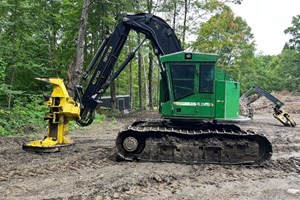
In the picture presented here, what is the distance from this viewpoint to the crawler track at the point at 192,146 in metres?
7.55

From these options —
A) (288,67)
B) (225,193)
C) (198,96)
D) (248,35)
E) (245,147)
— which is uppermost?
(248,35)

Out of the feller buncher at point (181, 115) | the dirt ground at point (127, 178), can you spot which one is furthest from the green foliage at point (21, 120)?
the feller buncher at point (181, 115)

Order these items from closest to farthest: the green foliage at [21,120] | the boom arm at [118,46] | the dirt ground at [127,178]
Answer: the dirt ground at [127,178]
the boom arm at [118,46]
the green foliage at [21,120]

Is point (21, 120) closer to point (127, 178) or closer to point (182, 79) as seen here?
point (182, 79)

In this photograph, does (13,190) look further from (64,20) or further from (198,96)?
(64,20)

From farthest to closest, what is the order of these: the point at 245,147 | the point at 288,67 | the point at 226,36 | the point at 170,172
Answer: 1. the point at 288,67
2. the point at 226,36
3. the point at 245,147
4. the point at 170,172

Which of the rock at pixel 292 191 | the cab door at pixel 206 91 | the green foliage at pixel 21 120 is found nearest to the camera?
the rock at pixel 292 191

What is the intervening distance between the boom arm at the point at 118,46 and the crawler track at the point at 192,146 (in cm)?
154

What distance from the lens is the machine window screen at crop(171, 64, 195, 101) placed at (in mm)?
7844

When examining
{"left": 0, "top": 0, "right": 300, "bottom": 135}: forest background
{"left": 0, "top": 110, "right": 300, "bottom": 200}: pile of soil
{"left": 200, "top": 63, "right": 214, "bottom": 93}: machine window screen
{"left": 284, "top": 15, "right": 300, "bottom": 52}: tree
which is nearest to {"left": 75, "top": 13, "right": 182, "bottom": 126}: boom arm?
{"left": 200, "top": 63, "right": 214, "bottom": 93}: machine window screen

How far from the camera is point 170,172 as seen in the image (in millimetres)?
6711

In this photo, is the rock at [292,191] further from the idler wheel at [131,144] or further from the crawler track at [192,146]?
the idler wheel at [131,144]

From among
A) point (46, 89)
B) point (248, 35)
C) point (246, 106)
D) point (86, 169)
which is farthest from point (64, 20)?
point (248, 35)

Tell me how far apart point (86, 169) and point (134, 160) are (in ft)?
4.22
